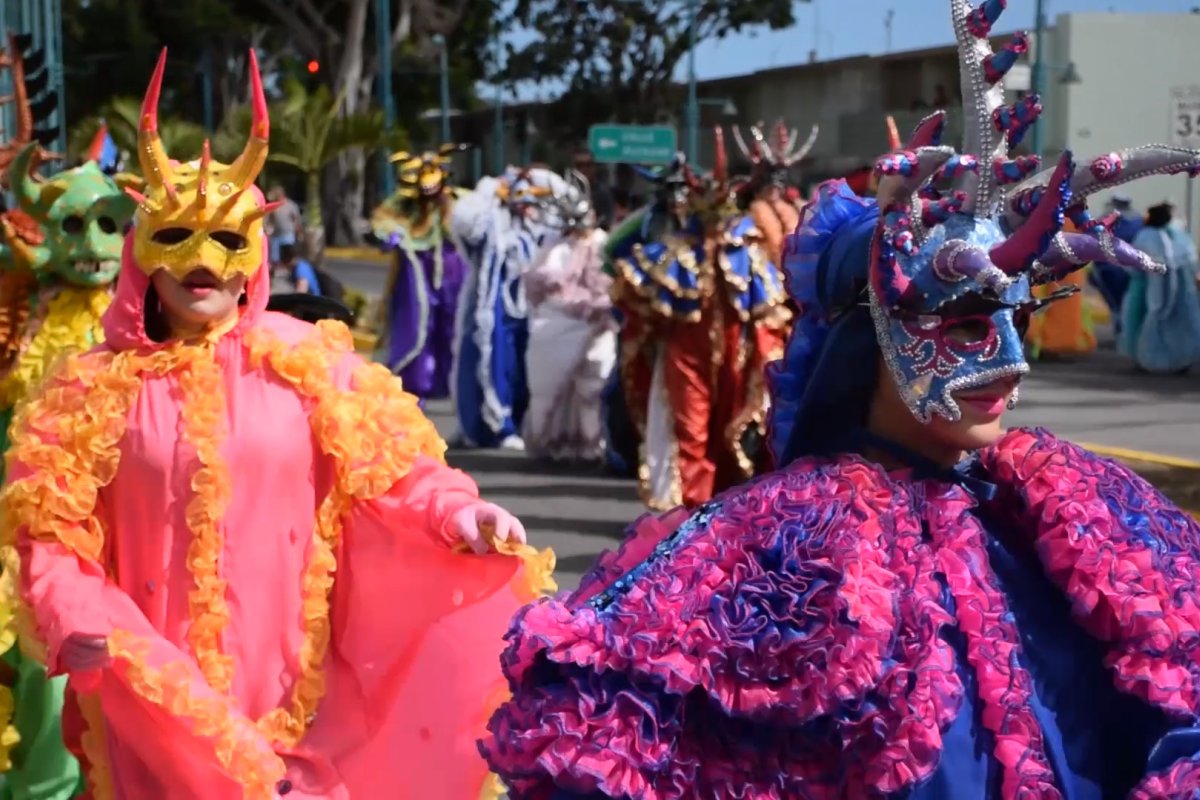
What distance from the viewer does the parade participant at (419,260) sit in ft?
46.3

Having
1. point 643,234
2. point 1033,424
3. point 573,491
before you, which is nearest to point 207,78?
point 1033,424

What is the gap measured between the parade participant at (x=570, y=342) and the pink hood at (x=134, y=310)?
8616 mm

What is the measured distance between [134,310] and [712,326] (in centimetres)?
525

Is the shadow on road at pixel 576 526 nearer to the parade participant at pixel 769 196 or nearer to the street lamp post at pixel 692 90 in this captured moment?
the parade participant at pixel 769 196

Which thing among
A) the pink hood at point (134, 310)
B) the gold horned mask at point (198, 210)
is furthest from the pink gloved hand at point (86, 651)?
the gold horned mask at point (198, 210)

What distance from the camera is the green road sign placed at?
80.9ft

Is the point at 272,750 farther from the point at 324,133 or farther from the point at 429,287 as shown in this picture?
the point at 324,133

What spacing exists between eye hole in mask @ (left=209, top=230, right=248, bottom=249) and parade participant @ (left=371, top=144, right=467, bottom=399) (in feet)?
32.6

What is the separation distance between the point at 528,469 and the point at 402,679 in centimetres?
859

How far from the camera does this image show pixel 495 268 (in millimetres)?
13680

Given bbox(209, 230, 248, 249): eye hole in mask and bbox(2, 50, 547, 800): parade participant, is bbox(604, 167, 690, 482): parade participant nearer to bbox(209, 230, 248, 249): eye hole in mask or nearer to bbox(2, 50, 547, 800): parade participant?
bbox(2, 50, 547, 800): parade participant

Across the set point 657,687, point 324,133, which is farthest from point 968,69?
point 324,133

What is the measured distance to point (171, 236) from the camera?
4.02 meters

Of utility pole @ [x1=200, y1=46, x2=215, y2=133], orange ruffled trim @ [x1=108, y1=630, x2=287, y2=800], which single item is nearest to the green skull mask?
orange ruffled trim @ [x1=108, y1=630, x2=287, y2=800]
